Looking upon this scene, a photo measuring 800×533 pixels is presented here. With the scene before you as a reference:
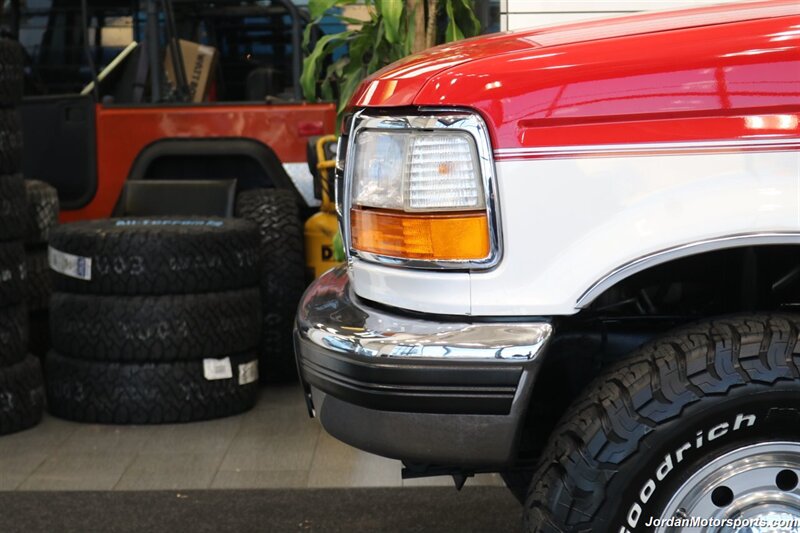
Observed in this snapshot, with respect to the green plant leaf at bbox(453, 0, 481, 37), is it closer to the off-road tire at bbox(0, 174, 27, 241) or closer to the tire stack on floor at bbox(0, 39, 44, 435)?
the tire stack on floor at bbox(0, 39, 44, 435)

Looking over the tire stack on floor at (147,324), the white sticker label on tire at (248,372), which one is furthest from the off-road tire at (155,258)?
the white sticker label on tire at (248,372)

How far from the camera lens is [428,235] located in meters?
2.47

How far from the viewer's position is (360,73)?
5.64 m

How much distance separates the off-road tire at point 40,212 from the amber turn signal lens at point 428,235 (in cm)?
384

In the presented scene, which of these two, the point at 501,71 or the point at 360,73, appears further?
the point at 360,73

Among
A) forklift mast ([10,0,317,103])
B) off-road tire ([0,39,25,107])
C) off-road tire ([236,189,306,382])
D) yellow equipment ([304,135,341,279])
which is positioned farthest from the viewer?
forklift mast ([10,0,317,103])

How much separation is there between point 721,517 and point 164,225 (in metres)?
3.72

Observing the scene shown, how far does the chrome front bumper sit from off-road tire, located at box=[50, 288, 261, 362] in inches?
116

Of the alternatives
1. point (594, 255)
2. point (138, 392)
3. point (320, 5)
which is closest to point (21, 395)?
point (138, 392)

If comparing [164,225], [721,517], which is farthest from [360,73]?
[721,517]

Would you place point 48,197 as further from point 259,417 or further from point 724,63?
point 724,63

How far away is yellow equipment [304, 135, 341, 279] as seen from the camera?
20.4ft

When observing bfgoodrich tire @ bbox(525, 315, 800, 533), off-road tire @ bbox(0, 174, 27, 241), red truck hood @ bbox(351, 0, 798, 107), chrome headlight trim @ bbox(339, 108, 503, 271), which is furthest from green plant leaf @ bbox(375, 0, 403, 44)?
bfgoodrich tire @ bbox(525, 315, 800, 533)

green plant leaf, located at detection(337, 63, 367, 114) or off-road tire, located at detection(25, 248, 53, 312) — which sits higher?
green plant leaf, located at detection(337, 63, 367, 114)
